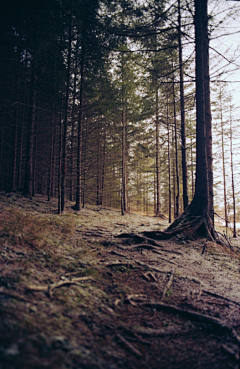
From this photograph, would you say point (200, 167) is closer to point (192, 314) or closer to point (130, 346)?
point (192, 314)

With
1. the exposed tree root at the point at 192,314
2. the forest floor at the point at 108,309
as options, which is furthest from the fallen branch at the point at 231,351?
the exposed tree root at the point at 192,314

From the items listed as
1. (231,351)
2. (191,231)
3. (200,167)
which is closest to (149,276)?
(231,351)

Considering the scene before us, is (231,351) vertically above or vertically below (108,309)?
below

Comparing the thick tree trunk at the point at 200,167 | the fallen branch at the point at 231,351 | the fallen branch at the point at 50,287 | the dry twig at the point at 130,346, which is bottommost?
the fallen branch at the point at 231,351

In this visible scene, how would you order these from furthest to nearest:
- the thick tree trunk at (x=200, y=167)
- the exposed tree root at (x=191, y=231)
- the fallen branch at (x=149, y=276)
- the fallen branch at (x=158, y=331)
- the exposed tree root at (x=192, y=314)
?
1. the thick tree trunk at (x=200, y=167)
2. the exposed tree root at (x=191, y=231)
3. the fallen branch at (x=149, y=276)
4. the exposed tree root at (x=192, y=314)
5. the fallen branch at (x=158, y=331)

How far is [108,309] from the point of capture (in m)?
2.66

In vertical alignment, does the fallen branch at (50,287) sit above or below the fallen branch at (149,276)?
above

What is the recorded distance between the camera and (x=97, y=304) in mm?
2686

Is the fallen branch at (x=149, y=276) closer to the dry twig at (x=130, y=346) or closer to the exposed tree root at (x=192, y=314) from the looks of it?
the exposed tree root at (x=192, y=314)

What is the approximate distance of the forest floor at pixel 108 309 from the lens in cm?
172

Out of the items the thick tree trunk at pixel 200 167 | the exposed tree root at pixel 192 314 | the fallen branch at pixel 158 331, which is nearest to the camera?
the fallen branch at pixel 158 331

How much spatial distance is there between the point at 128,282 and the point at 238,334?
1.92 meters

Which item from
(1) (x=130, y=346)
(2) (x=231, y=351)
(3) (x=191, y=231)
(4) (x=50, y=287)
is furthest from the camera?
(3) (x=191, y=231)

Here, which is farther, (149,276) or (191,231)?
Answer: (191,231)
